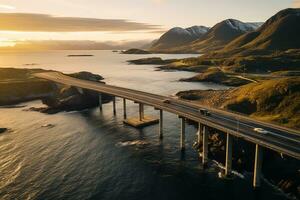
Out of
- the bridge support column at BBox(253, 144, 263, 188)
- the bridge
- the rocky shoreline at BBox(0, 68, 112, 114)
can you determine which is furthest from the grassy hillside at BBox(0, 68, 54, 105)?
the bridge support column at BBox(253, 144, 263, 188)

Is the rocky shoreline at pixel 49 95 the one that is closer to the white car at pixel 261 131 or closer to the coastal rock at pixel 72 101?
the coastal rock at pixel 72 101

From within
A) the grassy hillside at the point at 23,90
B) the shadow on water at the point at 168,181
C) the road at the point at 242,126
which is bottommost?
the shadow on water at the point at 168,181

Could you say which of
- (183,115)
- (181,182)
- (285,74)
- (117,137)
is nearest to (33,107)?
(117,137)

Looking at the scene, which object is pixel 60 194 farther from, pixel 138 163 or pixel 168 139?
pixel 168 139

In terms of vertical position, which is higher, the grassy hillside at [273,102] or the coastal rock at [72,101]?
the grassy hillside at [273,102]

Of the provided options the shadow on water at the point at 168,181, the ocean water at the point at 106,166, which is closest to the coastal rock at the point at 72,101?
the ocean water at the point at 106,166

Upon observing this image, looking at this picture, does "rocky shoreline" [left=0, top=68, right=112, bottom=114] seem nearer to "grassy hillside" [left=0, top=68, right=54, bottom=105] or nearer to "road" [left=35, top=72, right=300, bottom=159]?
"grassy hillside" [left=0, top=68, right=54, bottom=105]

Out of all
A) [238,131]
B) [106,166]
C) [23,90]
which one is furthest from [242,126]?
[23,90]

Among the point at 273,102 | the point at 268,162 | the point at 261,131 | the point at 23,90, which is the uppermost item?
the point at 273,102

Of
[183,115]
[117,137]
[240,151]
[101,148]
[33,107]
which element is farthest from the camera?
[33,107]

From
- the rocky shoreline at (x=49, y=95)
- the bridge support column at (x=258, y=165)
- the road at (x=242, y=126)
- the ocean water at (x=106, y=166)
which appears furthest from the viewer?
the rocky shoreline at (x=49, y=95)

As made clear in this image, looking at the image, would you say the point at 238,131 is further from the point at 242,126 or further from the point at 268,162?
the point at 268,162
